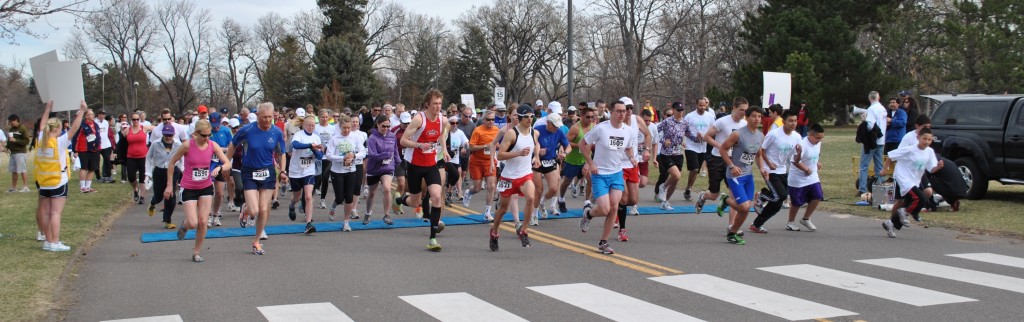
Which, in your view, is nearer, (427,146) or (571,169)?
(427,146)

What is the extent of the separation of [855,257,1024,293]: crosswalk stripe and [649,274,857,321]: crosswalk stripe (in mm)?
1980

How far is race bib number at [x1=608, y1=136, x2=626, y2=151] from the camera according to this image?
1077cm

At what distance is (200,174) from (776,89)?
13.8 meters

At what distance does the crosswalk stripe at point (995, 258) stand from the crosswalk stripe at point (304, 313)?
6.82 m

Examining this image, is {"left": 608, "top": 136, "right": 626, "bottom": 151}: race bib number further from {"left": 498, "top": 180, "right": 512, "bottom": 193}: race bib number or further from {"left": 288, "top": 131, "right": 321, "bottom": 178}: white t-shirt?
{"left": 288, "top": 131, "right": 321, "bottom": 178}: white t-shirt

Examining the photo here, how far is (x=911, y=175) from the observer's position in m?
11.9

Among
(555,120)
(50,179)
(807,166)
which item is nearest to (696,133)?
(807,166)

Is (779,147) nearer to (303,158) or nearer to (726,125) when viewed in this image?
(726,125)

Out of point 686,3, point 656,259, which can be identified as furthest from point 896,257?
point 686,3

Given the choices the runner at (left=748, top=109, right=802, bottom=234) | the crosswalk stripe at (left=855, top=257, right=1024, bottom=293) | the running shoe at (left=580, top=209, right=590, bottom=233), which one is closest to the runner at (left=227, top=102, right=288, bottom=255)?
the running shoe at (left=580, top=209, right=590, bottom=233)

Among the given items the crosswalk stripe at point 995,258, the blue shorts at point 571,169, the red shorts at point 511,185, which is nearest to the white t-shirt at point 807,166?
the crosswalk stripe at point 995,258

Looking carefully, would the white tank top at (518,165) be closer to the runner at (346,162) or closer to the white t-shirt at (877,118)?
the runner at (346,162)

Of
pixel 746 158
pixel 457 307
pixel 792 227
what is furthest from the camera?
pixel 792 227

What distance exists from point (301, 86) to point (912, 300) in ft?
224
